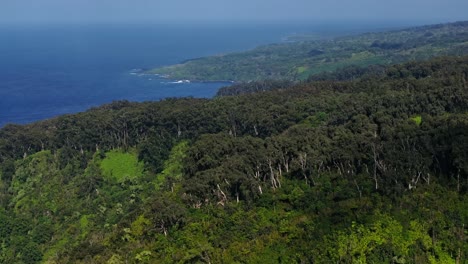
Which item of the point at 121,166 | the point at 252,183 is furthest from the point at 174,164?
the point at 252,183

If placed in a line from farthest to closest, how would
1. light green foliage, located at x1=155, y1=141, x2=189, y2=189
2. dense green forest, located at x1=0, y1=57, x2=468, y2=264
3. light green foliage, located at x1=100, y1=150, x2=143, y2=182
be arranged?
light green foliage, located at x1=100, y1=150, x2=143, y2=182
light green foliage, located at x1=155, y1=141, x2=189, y2=189
dense green forest, located at x1=0, y1=57, x2=468, y2=264

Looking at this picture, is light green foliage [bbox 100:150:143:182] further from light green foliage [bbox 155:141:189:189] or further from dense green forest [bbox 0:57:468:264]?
light green foliage [bbox 155:141:189:189]

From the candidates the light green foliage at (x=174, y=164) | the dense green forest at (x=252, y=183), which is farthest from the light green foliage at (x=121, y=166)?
the light green foliage at (x=174, y=164)

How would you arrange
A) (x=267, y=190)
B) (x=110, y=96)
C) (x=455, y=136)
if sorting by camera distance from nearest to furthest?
1. (x=455, y=136)
2. (x=267, y=190)
3. (x=110, y=96)

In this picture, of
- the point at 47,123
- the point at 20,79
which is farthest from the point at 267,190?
the point at 20,79

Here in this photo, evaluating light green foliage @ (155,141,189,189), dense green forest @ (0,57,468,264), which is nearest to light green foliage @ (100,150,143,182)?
dense green forest @ (0,57,468,264)

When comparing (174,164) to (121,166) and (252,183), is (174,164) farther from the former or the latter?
(252,183)

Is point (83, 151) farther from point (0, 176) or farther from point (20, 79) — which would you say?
point (20, 79)
